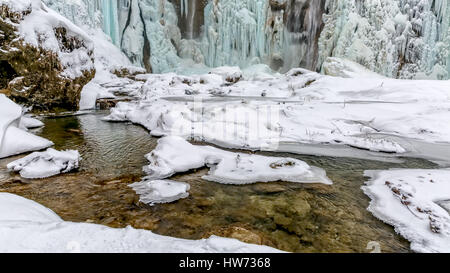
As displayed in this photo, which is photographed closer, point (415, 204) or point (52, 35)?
point (415, 204)

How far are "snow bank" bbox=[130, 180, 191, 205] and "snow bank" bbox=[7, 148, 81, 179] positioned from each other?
146 cm

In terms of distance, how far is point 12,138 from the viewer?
16.1 feet

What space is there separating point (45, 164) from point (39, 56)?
5.90 m

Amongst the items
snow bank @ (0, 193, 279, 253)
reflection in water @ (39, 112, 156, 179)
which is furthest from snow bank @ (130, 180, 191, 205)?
snow bank @ (0, 193, 279, 253)

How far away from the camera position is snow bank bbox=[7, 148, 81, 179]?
13.0ft

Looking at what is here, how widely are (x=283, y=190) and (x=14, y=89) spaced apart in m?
9.07

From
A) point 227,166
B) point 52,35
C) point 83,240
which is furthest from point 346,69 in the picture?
point 83,240

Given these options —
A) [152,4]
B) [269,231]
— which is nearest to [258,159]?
[269,231]

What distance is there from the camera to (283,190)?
11.9 ft

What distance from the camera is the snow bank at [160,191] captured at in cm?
331

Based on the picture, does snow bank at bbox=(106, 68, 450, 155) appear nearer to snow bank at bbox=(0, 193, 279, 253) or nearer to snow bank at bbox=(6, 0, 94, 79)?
snow bank at bbox=(6, 0, 94, 79)

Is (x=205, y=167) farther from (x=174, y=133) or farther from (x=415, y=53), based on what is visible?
(x=415, y=53)

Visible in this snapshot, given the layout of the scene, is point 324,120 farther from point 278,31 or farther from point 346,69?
point 278,31

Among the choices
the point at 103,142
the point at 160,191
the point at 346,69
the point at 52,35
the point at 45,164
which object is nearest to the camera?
the point at 160,191
